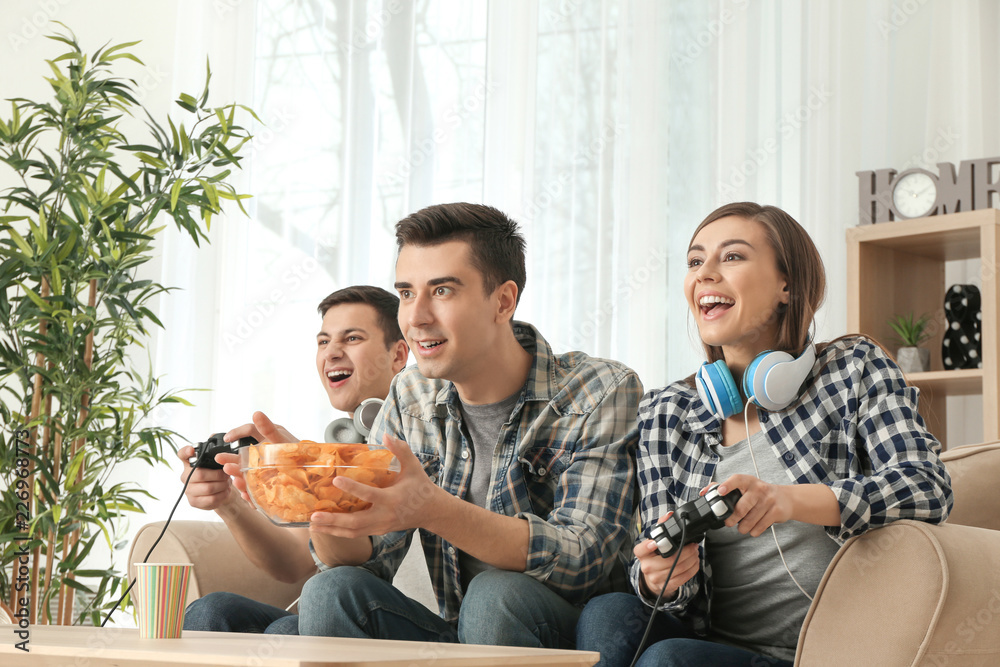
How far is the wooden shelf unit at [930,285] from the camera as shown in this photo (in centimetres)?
275

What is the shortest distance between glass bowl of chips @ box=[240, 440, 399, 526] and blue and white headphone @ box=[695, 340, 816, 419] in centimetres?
53

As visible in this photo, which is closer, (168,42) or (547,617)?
(547,617)

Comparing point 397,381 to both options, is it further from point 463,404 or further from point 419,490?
point 419,490

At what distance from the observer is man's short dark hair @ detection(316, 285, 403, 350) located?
2.28 m

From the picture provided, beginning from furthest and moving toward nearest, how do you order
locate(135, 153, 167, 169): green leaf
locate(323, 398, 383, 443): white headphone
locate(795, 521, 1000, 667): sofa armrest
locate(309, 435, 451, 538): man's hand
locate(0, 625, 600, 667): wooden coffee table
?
locate(135, 153, 167, 169): green leaf
locate(323, 398, 383, 443): white headphone
locate(309, 435, 451, 538): man's hand
locate(795, 521, 1000, 667): sofa armrest
locate(0, 625, 600, 667): wooden coffee table

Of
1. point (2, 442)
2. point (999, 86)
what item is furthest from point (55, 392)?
point (999, 86)

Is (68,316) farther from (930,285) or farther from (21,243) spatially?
(930,285)

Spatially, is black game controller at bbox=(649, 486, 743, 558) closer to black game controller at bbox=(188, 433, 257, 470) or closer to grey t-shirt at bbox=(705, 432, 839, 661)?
grey t-shirt at bbox=(705, 432, 839, 661)

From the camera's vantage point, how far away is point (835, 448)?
1.43 m

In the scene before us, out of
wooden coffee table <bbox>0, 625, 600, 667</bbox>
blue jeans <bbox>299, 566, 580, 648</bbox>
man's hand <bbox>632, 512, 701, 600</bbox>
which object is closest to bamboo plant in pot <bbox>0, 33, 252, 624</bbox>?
blue jeans <bbox>299, 566, 580, 648</bbox>

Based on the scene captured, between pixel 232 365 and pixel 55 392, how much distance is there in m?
0.68

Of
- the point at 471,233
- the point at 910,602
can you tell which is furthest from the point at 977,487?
the point at 471,233

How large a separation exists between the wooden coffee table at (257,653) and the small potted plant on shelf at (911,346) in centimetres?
216

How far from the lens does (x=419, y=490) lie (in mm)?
1274
